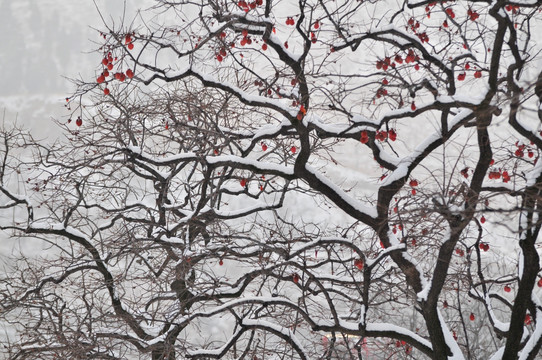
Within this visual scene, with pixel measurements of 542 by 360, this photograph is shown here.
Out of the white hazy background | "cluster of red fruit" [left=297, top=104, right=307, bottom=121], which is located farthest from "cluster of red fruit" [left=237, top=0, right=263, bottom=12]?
the white hazy background

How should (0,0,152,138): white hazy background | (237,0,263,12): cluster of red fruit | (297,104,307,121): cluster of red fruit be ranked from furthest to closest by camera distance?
(0,0,152,138): white hazy background
(237,0,263,12): cluster of red fruit
(297,104,307,121): cluster of red fruit

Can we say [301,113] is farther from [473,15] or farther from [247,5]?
[473,15]

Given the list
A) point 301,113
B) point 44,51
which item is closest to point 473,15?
point 301,113

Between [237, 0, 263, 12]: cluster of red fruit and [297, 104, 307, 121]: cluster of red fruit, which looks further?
[237, 0, 263, 12]: cluster of red fruit

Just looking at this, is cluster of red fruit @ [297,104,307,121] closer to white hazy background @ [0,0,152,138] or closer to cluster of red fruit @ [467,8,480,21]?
cluster of red fruit @ [467,8,480,21]

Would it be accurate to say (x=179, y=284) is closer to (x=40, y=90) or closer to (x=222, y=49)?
(x=222, y=49)

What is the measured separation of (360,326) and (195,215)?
1700 mm

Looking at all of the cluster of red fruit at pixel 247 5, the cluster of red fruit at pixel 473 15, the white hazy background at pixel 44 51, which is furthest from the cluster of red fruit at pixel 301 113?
the white hazy background at pixel 44 51

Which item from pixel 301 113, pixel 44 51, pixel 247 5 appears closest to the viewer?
pixel 301 113

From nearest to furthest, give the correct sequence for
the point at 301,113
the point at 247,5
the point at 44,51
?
1. the point at 301,113
2. the point at 247,5
3. the point at 44,51

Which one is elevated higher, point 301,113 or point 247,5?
point 247,5

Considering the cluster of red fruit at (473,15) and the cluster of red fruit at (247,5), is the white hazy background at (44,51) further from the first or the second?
the cluster of red fruit at (473,15)

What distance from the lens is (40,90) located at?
4041cm

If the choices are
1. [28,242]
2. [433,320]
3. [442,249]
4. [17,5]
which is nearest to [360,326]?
[433,320]
